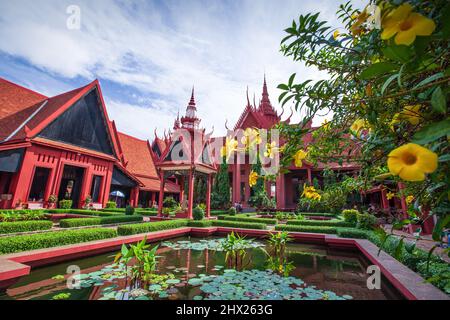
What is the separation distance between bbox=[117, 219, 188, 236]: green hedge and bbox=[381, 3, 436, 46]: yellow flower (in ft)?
28.3

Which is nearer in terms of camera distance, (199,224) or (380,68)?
(380,68)

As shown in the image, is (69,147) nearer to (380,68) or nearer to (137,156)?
(137,156)

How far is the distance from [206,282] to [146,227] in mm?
5100

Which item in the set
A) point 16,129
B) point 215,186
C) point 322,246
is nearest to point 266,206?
point 215,186

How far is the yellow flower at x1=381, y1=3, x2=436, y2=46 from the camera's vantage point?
599mm

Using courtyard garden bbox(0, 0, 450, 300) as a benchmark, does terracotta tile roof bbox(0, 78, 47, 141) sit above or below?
above

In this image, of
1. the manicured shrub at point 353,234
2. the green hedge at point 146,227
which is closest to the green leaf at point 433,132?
the green hedge at point 146,227

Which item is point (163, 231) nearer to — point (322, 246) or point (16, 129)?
point (322, 246)

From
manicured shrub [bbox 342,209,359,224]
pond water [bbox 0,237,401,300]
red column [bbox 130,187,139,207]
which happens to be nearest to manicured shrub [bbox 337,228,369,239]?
pond water [bbox 0,237,401,300]

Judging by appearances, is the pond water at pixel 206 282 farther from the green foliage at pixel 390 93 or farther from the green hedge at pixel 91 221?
the green hedge at pixel 91 221

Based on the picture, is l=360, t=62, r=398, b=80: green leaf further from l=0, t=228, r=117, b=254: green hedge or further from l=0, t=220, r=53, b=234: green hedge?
l=0, t=220, r=53, b=234: green hedge

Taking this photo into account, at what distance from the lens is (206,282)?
4.18 m

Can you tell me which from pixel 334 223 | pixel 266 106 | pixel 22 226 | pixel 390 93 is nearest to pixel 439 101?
pixel 390 93

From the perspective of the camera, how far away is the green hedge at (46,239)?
4949 millimetres
